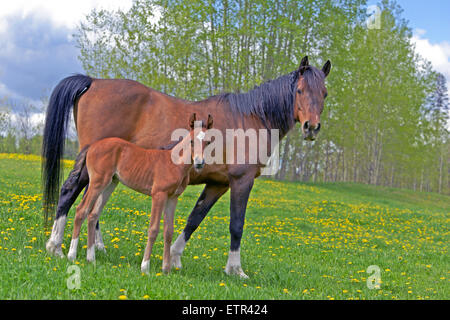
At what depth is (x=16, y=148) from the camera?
186 ft

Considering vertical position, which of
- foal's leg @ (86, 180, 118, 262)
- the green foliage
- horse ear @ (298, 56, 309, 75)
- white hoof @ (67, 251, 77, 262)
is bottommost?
white hoof @ (67, 251, 77, 262)

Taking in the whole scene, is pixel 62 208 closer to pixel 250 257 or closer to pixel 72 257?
pixel 72 257

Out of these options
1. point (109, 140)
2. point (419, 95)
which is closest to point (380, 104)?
point (419, 95)

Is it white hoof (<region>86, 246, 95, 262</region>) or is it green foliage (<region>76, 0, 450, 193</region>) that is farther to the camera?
green foliage (<region>76, 0, 450, 193</region>)

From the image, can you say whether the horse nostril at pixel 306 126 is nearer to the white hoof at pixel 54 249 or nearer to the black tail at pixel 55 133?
the black tail at pixel 55 133

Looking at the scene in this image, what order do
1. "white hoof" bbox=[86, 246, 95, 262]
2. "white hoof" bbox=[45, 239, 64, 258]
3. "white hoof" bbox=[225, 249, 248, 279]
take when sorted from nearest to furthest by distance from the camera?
"white hoof" bbox=[86, 246, 95, 262] → "white hoof" bbox=[45, 239, 64, 258] → "white hoof" bbox=[225, 249, 248, 279]

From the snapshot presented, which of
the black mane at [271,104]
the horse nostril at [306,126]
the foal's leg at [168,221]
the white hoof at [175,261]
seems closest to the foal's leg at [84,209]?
the foal's leg at [168,221]

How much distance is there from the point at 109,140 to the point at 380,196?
2858 centimetres

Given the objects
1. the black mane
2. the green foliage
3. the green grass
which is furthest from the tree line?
the black mane

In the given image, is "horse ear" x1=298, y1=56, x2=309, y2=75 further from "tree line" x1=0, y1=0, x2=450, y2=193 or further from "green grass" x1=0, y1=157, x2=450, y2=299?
"tree line" x1=0, y1=0, x2=450, y2=193

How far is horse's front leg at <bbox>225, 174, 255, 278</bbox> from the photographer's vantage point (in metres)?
5.91

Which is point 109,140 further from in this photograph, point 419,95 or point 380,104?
point 419,95

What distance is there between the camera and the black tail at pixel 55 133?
599 cm

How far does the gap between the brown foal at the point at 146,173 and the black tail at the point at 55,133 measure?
37.0 inches
